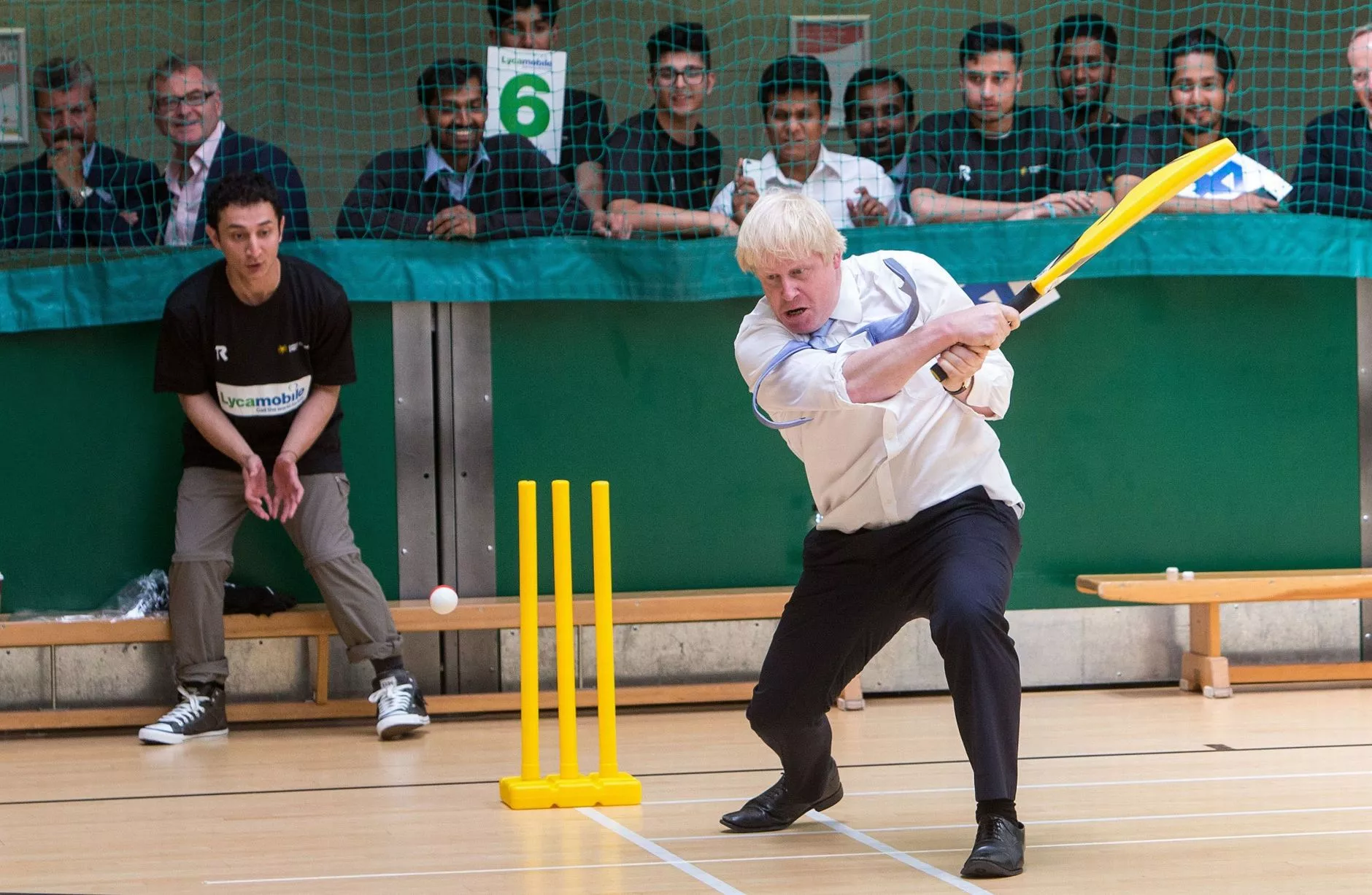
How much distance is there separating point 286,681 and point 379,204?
5.66 ft

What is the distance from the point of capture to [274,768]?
4746mm

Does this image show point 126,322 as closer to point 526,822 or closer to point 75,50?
point 75,50

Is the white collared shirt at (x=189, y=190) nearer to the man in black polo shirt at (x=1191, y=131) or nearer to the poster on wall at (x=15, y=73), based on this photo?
the poster on wall at (x=15, y=73)

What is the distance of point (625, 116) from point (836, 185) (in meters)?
0.90

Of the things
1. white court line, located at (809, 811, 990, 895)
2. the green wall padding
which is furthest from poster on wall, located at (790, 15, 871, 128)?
white court line, located at (809, 811, 990, 895)

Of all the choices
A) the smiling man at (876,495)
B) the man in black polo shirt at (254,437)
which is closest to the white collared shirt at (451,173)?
the man in black polo shirt at (254,437)

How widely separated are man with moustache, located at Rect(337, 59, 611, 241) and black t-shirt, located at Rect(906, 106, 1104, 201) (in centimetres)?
126

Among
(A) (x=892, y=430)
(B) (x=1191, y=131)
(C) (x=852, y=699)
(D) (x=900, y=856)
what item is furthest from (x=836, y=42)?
(D) (x=900, y=856)

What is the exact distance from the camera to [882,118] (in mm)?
6027

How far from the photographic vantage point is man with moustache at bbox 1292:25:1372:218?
603cm

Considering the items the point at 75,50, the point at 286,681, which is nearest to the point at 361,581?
the point at 286,681

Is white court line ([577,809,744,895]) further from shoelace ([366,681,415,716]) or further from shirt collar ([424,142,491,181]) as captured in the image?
shirt collar ([424,142,491,181])

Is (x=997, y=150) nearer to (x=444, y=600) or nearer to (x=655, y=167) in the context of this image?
(x=655, y=167)

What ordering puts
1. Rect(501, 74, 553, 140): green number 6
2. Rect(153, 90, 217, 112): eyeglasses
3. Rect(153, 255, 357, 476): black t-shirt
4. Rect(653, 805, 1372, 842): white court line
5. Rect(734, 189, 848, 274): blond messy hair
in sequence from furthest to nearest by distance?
Rect(501, 74, 553, 140): green number 6 < Rect(153, 90, 217, 112): eyeglasses < Rect(153, 255, 357, 476): black t-shirt < Rect(653, 805, 1372, 842): white court line < Rect(734, 189, 848, 274): blond messy hair
